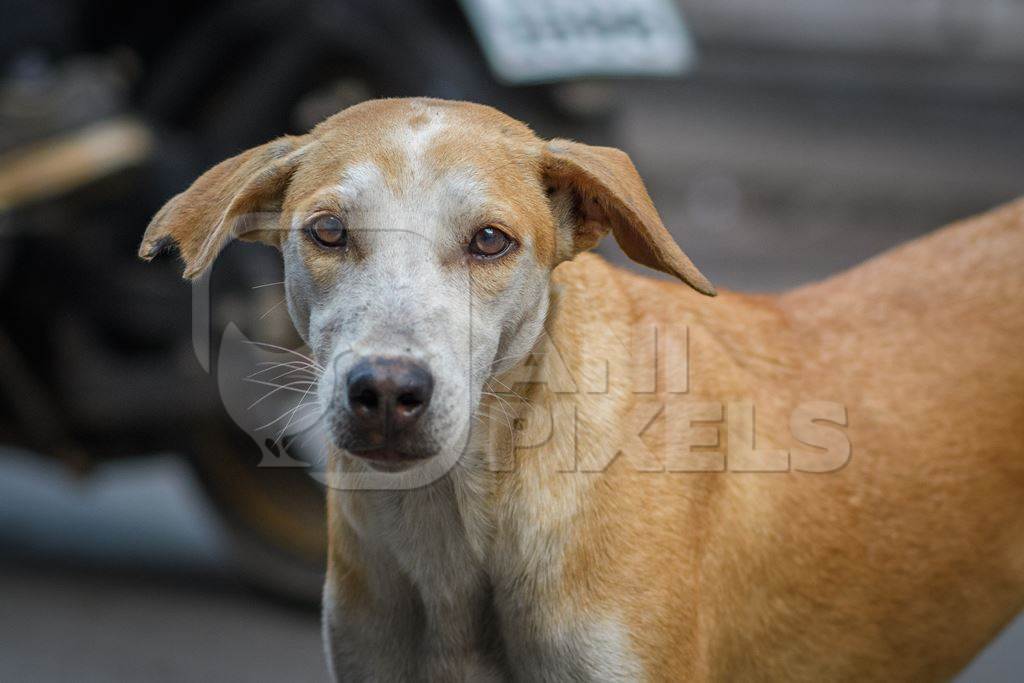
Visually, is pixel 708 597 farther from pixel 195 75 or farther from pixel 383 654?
pixel 195 75

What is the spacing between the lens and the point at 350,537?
3.05 meters

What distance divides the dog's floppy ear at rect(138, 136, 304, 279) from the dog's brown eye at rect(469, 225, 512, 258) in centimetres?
40

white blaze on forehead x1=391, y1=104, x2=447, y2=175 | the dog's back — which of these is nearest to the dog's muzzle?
white blaze on forehead x1=391, y1=104, x2=447, y2=175

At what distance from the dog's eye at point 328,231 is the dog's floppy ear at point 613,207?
423 millimetres

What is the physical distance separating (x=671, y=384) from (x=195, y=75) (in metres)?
2.51

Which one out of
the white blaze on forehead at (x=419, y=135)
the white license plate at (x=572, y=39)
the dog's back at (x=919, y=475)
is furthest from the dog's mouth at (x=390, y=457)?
the white license plate at (x=572, y=39)

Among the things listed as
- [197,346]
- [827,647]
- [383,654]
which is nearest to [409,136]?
[383,654]

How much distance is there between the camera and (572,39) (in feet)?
15.2

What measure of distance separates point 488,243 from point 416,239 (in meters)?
0.14

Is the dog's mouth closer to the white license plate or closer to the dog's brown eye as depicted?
the dog's brown eye

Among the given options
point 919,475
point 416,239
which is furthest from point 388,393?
point 919,475

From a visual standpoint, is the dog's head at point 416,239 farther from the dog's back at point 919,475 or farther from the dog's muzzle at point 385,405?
the dog's back at point 919,475

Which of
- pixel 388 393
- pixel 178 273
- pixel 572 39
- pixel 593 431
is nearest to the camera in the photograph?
pixel 388 393

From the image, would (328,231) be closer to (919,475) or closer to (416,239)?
(416,239)
